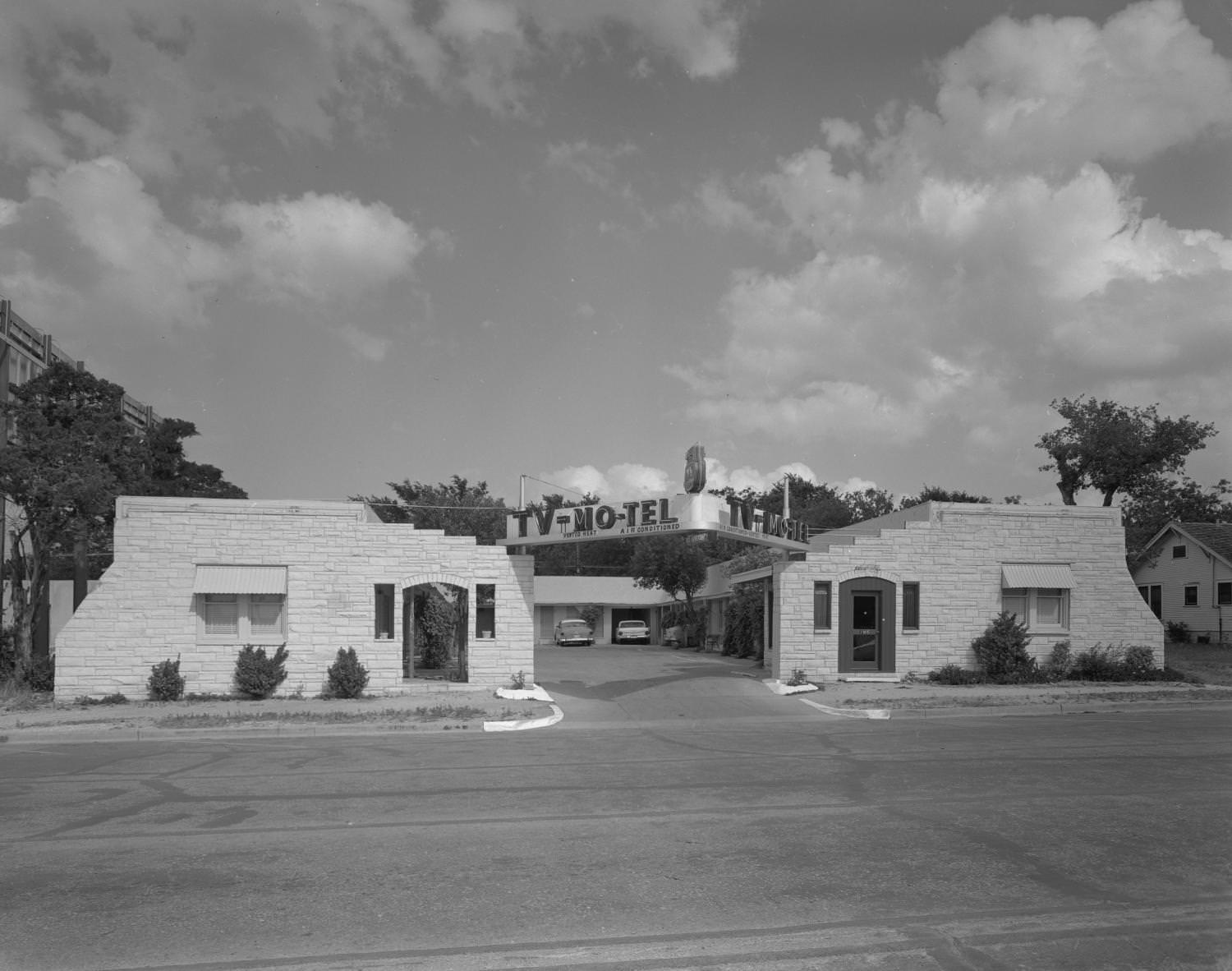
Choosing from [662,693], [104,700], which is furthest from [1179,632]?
[104,700]

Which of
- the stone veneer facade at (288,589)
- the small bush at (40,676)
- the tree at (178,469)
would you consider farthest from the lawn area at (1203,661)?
the tree at (178,469)

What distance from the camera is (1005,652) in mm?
22906

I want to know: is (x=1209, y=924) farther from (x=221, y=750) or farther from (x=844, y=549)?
(x=844, y=549)

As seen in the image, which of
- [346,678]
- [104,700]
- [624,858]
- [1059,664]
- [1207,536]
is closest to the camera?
[624,858]

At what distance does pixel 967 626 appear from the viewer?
77.0 ft

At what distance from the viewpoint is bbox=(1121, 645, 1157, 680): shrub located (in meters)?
23.2

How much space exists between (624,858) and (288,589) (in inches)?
588

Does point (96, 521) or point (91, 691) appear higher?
point (96, 521)

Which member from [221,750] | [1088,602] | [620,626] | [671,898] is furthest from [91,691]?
[620,626]

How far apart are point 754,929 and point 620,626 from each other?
4719 cm

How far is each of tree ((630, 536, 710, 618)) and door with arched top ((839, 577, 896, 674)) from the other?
23.1 metres

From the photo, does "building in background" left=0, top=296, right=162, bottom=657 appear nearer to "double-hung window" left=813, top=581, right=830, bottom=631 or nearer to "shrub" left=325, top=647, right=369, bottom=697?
"shrub" left=325, top=647, right=369, bottom=697

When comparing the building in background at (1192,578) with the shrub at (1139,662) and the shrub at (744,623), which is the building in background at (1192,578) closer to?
the shrub at (744,623)

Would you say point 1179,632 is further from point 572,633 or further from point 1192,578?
point 572,633
